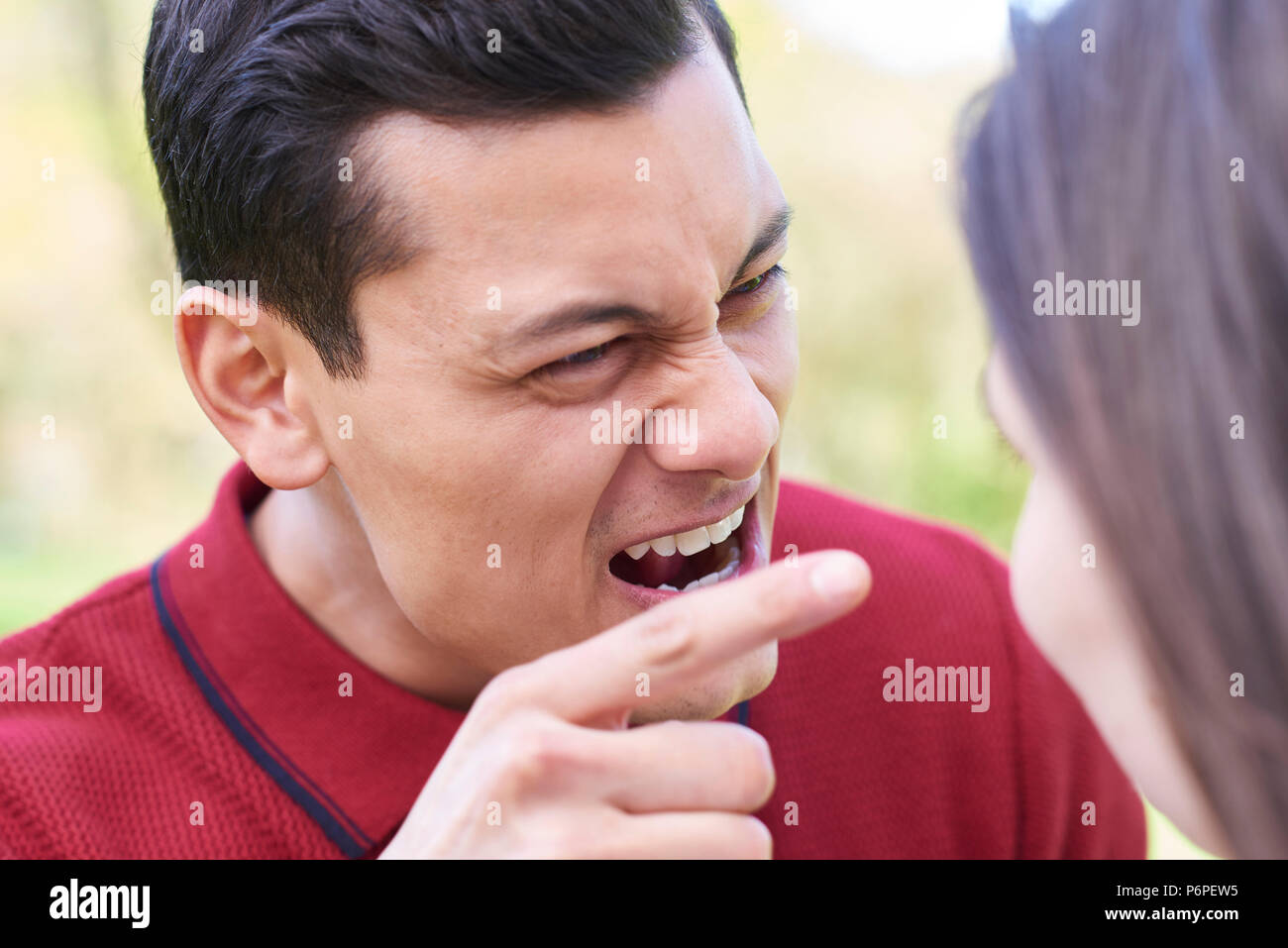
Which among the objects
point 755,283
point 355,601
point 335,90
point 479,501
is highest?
point 335,90

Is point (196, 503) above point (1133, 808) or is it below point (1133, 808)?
above

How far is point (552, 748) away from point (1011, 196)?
2.03 ft

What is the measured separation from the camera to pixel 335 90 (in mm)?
1385

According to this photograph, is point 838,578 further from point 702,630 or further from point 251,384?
point 251,384

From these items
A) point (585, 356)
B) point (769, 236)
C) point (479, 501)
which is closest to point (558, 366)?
point (585, 356)

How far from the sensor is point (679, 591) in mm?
1576

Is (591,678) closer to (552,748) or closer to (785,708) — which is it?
(552,748)

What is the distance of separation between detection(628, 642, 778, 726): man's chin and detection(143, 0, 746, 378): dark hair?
1.92 ft

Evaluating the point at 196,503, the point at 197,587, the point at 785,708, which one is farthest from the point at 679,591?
the point at 196,503

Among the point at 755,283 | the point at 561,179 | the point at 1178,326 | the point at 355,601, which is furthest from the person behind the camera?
the point at 355,601

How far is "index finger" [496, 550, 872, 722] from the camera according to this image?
96cm

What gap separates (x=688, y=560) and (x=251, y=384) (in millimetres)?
663

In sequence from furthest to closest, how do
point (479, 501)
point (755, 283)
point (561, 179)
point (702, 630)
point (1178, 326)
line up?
1. point (755, 283)
2. point (479, 501)
3. point (561, 179)
4. point (702, 630)
5. point (1178, 326)
